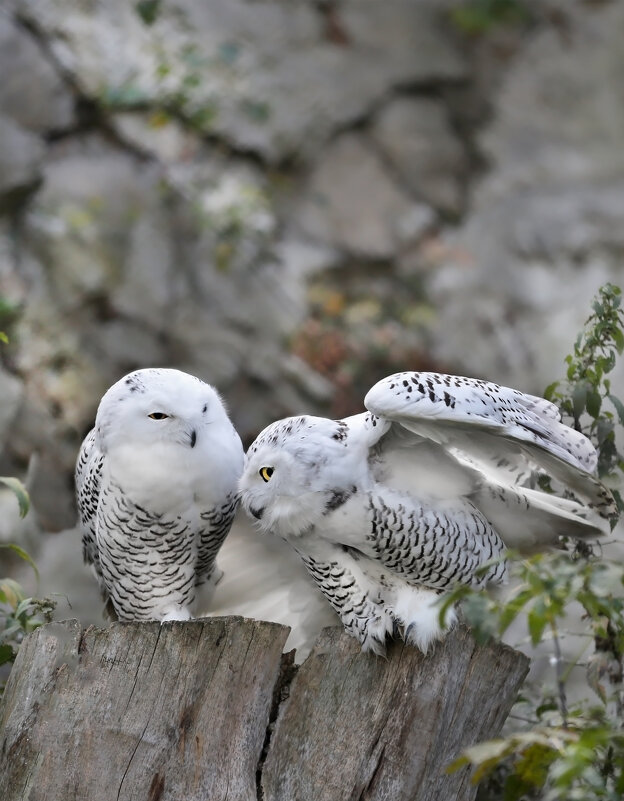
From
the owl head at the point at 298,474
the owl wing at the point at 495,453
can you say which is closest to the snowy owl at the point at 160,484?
the owl head at the point at 298,474

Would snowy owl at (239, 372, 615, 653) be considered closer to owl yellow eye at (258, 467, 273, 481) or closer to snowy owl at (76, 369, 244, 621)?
owl yellow eye at (258, 467, 273, 481)

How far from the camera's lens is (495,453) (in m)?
2.04

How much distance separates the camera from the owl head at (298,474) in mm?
1906

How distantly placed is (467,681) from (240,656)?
0.43 m

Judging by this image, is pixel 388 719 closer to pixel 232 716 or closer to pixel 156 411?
pixel 232 716

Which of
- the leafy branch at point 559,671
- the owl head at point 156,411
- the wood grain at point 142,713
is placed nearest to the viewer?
the leafy branch at point 559,671

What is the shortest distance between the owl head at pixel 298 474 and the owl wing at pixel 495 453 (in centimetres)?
11

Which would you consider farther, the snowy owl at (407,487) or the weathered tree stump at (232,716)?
the snowy owl at (407,487)

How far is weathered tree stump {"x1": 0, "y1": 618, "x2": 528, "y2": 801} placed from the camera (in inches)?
69.4

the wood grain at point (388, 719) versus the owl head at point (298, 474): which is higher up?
the owl head at point (298, 474)

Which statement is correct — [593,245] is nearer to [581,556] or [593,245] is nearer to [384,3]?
[384,3]

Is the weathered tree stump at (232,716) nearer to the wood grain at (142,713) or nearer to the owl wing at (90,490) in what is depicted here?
the wood grain at (142,713)

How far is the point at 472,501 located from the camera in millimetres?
2127

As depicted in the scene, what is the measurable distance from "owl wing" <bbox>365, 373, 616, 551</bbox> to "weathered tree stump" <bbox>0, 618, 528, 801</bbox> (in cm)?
36
